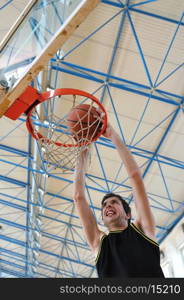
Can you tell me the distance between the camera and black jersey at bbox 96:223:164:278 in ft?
6.29

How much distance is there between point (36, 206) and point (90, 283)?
12.9 m

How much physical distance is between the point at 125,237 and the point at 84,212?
1.82 feet

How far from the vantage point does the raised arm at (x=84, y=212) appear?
2424mm

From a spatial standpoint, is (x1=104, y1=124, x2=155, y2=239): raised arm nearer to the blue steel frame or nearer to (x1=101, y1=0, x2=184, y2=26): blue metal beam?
the blue steel frame

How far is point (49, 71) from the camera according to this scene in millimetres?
8414

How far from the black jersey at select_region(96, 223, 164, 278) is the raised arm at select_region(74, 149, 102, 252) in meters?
0.22

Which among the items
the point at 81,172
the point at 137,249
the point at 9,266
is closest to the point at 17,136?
the point at 81,172

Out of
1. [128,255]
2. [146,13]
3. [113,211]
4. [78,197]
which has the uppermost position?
[146,13]

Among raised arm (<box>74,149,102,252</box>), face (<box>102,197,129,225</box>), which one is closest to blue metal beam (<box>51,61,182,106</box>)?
raised arm (<box>74,149,102,252</box>)

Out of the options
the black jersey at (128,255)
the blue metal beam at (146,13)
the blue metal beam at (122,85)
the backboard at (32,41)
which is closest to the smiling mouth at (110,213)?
the black jersey at (128,255)

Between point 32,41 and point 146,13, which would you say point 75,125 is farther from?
point 146,13

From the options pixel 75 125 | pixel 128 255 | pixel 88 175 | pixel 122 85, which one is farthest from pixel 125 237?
pixel 88 175

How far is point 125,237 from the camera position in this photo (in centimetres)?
212

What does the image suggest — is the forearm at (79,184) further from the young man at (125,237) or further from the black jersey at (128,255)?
the black jersey at (128,255)
